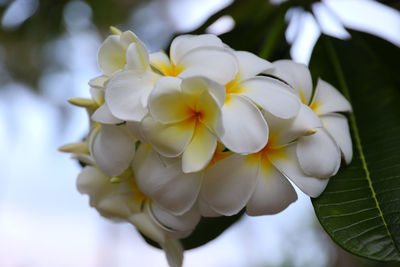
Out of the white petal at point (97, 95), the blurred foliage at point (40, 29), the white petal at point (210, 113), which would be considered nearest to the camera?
the white petal at point (210, 113)

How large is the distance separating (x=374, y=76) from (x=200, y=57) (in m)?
0.35

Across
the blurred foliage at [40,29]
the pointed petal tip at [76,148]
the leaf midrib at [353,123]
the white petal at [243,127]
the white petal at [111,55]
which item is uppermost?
the white petal at [111,55]

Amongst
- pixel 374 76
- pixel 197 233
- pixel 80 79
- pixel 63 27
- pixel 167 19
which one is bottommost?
pixel 80 79

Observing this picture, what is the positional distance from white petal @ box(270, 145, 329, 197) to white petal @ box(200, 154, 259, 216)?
24 millimetres

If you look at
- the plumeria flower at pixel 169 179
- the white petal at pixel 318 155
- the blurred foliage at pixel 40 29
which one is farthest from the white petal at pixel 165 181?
the blurred foliage at pixel 40 29

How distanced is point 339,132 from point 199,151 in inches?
6.7

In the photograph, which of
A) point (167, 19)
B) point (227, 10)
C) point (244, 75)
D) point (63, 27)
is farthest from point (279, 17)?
point (167, 19)

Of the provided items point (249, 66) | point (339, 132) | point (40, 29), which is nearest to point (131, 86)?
point (249, 66)

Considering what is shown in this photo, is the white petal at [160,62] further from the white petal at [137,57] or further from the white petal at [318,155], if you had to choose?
the white petal at [318,155]

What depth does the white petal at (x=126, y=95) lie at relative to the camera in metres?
0.38

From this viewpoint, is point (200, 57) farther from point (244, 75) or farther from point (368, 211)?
point (368, 211)

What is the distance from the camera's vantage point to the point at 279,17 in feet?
2.43

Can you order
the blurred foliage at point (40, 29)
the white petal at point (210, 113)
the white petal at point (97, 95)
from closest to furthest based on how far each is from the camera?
1. the white petal at point (210, 113)
2. the white petal at point (97, 95)
3. the blurred foliage at point (40, 29)

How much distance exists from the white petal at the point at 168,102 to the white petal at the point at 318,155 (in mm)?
117
